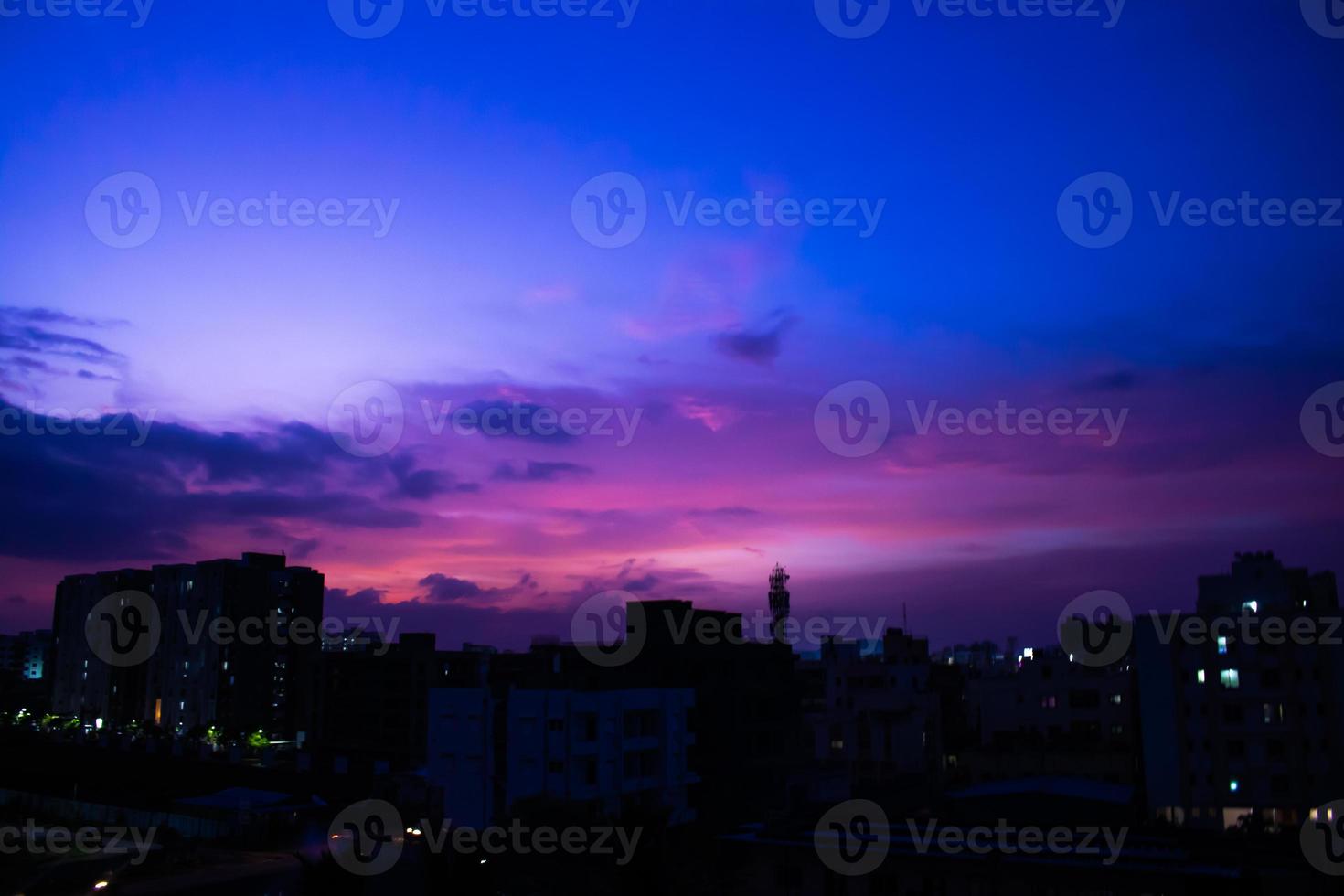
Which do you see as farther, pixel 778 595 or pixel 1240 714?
pixel 778 595

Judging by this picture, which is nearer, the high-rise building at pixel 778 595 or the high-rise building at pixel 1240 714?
the high-rise building at pixel 1240 714

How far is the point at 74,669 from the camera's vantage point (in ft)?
296

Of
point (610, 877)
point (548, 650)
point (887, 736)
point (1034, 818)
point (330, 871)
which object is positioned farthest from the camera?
point (548, 650)

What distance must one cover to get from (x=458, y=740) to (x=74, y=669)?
227 feet

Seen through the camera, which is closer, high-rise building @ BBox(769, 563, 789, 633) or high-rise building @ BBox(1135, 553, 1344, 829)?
high-rise building @ BBox(1135, 553, 1344, 829)

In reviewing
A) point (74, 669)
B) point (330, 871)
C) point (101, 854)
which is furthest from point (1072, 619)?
point (74, 669)

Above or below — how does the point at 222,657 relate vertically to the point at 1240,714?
above

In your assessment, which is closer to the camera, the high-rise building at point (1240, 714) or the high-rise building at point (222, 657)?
the high-rise building at point (1240, 714)

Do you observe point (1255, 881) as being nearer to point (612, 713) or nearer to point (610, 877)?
point (610, 877)

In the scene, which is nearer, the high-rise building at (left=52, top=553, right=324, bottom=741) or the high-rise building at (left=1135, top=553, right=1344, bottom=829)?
the high-rise building at (left=1135, top=553, right=1344, bottom=829)

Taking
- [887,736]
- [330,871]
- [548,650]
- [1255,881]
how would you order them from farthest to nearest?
[548,650] → [887,736] → [1255,881] → [330,871]

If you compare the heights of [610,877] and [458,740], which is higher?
[458,740]

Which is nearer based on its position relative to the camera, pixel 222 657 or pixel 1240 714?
pixel 1240 714

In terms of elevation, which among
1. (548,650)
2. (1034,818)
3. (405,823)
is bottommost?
(405,823)
